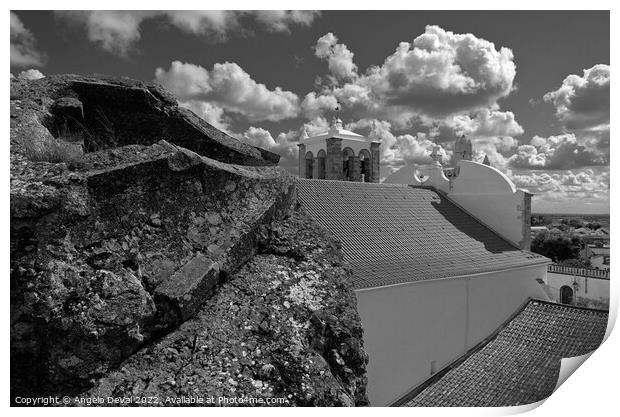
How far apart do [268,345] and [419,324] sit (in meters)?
4.95

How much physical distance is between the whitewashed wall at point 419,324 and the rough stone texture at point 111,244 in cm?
365

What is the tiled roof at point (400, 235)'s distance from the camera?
6836 mm

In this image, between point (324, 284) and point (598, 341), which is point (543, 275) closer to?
point (598, 341)

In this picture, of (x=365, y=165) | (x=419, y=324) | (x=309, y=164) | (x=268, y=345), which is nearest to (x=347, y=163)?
(x=365, y=165)

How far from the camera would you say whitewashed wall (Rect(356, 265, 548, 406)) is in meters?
6.18

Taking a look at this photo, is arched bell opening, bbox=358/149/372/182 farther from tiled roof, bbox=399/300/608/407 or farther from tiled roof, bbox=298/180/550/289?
tiled roof, bbox=399/300/608/407

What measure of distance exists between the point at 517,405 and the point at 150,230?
330cm

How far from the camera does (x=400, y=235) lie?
25.8 ft

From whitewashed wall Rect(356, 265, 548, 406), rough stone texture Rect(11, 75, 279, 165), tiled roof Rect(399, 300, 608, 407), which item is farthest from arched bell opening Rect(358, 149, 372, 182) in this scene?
rough stone texture Rect(11, 75, 279, 165)

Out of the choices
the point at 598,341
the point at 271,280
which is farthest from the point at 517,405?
the point at 271,280

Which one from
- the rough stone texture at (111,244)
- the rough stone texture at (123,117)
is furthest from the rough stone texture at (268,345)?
the rough stone texture at (123,117)

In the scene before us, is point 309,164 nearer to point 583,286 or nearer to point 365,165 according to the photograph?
point 365,165

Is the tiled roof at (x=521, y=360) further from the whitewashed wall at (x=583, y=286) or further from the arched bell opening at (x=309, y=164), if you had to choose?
the arched bell opening at (x=309, y=164)

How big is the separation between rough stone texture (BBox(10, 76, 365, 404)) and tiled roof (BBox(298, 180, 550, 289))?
3600 millimetres
